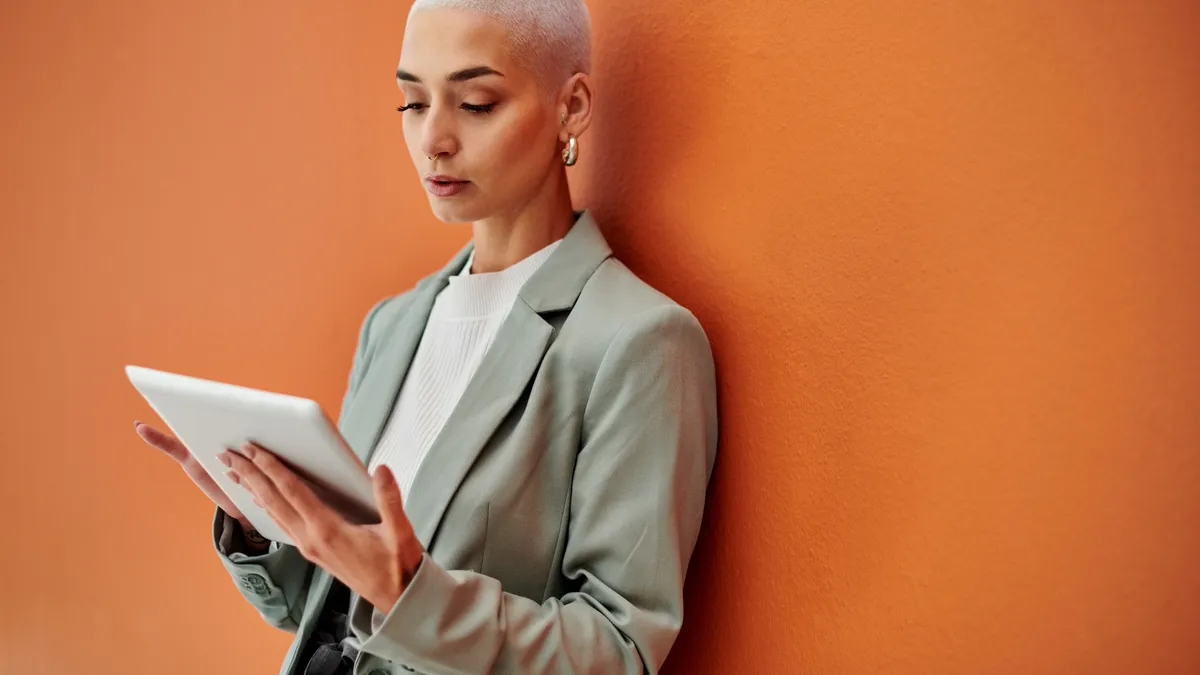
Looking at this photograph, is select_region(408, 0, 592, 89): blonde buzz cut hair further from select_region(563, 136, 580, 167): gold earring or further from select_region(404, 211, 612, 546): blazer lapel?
select_region(404, 211, 612, 546): blazer lapel

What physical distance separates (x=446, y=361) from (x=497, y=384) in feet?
0.57

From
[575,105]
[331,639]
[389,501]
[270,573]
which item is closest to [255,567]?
[270,573]

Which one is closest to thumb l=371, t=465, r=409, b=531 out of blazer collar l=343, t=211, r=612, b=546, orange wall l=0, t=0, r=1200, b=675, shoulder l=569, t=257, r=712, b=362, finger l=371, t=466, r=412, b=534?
finger l=371, t=466, r=412, b=534

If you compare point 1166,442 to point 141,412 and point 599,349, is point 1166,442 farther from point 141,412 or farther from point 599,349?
point 141,412

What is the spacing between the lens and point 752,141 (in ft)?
4.10

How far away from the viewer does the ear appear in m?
1.38

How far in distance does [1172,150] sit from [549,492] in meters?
0.74

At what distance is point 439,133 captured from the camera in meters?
1.31

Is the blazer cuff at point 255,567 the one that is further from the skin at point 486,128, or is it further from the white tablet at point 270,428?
the white tablet at point 270,428

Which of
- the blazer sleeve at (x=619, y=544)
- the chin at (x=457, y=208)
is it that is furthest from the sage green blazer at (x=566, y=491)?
the chin at (x=457, y=208)

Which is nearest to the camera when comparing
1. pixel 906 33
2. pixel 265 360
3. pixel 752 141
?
pixel 906 33

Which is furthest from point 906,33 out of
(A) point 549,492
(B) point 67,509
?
(B) point 67,509

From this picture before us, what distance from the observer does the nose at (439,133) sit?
1312mm

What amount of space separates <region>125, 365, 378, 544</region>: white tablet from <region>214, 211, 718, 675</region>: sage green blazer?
11cm
